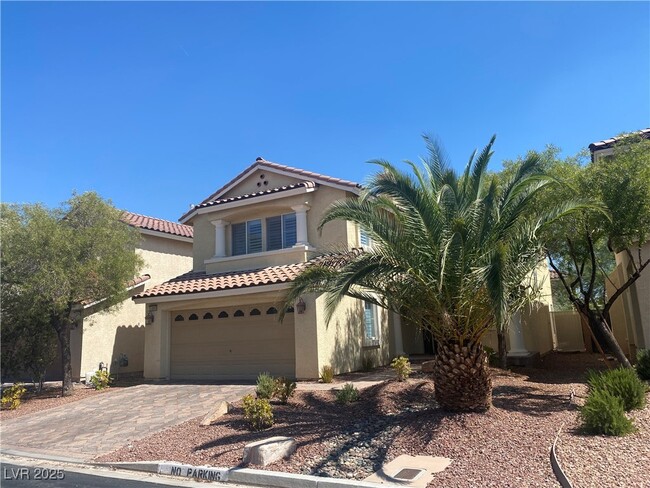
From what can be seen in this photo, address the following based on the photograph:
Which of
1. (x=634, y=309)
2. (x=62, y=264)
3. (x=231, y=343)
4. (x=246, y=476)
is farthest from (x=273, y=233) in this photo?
(x=634, y=309)

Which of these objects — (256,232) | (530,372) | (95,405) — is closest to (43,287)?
(95,405)

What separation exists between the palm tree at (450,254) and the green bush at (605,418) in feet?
5.66

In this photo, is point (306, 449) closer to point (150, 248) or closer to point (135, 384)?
point (135, 384)

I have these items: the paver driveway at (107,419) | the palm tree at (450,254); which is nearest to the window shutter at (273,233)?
the paver driveway at (107,419)

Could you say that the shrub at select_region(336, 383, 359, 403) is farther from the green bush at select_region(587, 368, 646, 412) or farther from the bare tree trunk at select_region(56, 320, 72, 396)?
the bare tree trunk at select_region(56, 320, 72, 396)

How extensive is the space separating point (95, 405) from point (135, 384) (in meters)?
3.33

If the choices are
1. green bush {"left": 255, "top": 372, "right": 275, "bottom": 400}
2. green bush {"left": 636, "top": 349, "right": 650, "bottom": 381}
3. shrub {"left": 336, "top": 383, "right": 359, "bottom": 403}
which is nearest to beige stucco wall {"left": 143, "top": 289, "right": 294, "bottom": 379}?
green bush {"left": 255, "top": 372, "right": 275, "bottom": 400}

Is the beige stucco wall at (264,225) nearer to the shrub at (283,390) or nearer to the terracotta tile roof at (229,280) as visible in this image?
the terracotta tile roof at (229,280)

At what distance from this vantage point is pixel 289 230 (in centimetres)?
1841

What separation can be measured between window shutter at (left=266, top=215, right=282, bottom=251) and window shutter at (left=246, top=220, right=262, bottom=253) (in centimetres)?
34

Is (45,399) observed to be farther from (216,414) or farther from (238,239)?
(238,239)

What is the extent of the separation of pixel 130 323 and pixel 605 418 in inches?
706

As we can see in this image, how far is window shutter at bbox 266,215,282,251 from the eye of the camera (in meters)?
18.6

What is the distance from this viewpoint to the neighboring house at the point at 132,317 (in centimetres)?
1900
